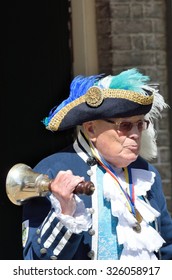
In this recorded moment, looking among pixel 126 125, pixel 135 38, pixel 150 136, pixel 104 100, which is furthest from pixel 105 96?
pixel 135 38

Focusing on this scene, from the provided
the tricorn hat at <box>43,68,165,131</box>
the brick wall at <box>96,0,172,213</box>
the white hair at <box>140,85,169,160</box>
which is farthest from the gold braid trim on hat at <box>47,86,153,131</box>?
the brick wall at <box>96,0,172,213</box>

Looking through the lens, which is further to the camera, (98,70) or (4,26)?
(98,70)

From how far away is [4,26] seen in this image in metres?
4.11

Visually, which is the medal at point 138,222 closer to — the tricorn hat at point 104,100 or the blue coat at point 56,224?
the blue coat at point 56,224

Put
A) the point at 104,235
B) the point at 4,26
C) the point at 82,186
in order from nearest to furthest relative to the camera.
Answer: the point at 82,186, the point at 104,235, the point at 4,26

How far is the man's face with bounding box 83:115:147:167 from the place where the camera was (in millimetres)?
2680

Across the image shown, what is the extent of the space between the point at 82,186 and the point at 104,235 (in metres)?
0.34

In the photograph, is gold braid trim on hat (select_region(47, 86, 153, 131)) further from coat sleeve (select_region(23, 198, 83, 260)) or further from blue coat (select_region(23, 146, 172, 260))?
coat sleeve (select_region(23, 198, 83, 260))

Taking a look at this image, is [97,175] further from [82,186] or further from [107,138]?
[82,186]

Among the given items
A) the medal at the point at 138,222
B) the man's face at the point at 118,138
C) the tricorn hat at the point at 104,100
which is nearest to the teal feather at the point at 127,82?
the tricorn hat at the point at 104,100

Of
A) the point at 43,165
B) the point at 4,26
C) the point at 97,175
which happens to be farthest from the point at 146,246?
the point at 4,26

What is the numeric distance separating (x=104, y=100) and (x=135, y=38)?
5.96 ft

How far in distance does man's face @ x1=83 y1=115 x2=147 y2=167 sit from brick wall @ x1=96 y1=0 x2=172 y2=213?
1.72 metres

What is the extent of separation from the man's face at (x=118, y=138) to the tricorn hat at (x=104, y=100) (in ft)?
0.13
